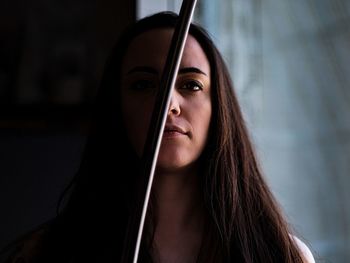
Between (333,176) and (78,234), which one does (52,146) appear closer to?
(78,234)

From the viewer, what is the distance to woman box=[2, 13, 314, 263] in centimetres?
66

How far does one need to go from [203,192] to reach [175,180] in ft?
0.15

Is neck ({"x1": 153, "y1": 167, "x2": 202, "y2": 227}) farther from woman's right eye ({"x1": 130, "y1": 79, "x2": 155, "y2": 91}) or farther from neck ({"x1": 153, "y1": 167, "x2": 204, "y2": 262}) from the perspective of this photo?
woman's right eye ({"x1": 130, "y1": 79, "x2": 155, "y2": 91})

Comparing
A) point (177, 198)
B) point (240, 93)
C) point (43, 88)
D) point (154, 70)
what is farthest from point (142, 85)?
point (240, 93)

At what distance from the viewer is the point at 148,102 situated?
2.13 feet

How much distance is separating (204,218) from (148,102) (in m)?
0.17

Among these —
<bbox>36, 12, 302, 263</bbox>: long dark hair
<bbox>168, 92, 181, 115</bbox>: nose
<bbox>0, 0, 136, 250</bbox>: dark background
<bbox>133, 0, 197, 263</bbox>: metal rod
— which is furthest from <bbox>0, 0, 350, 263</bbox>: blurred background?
<bbox>133, 0, 197, 263</bbox>: metal rod

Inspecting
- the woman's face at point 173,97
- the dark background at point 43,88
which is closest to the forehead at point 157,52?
the woman's face at point 173,97

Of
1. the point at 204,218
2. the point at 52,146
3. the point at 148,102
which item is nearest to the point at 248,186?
the point at 204,218

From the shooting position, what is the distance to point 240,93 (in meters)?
1.20

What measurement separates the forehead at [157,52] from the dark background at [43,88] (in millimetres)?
376

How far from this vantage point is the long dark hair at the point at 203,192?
0.69 metres

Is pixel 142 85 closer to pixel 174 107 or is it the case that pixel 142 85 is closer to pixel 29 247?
pixel 174 107

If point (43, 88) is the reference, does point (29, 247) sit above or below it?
below
